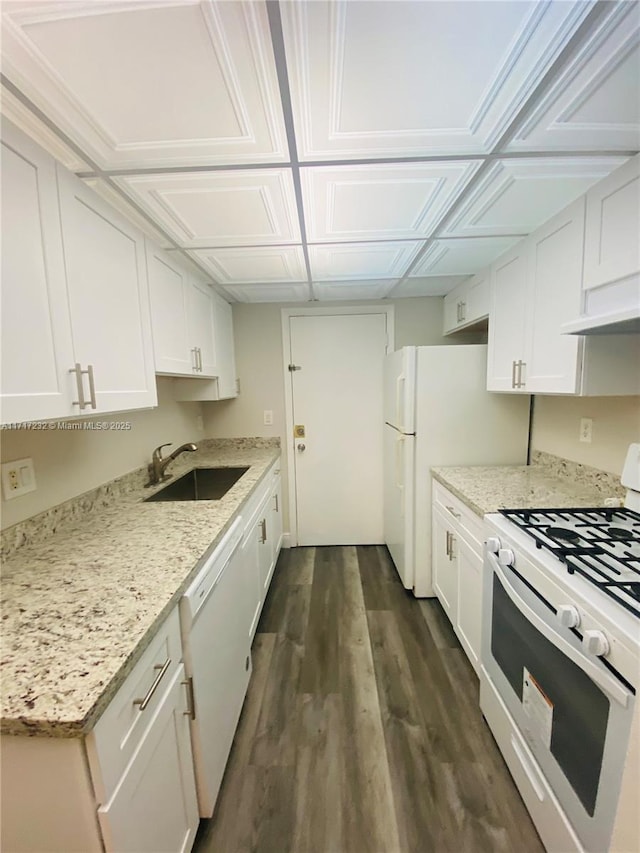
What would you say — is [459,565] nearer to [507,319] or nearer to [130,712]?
[507,319]

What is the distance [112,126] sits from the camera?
34.9 inches

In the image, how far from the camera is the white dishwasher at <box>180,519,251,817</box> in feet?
3.30

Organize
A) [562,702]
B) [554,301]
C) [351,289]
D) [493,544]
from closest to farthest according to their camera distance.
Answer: [562,702] → [493,544] → [554,301] → [351,289]

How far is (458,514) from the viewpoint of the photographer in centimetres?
174

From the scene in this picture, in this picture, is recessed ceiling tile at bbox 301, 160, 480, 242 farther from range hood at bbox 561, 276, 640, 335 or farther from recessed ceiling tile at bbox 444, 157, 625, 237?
range hood at bbox 561, 276, 640, 335

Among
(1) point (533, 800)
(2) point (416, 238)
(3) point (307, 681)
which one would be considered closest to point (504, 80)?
(2) point (416, 238)

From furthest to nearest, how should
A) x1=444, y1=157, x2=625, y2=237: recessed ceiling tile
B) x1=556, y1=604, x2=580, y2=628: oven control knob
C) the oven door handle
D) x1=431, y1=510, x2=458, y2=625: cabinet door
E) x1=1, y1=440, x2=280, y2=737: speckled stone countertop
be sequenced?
1. x1=431, y1=510, x2=458, y2=625: cabinet door
2. x1=444, y1=157, x2=625, y2=237: recessed ceiling tile
3. x1=556, y1=604, x2=580, y2=628: oven control knob
4. the oven door handle
5. x1=1, y1=440, x2=280, y2=737: speckled stone countertop

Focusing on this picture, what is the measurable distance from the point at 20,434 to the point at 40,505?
276mm

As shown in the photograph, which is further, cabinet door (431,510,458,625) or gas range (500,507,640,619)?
cabinet door (431,510,458,625)

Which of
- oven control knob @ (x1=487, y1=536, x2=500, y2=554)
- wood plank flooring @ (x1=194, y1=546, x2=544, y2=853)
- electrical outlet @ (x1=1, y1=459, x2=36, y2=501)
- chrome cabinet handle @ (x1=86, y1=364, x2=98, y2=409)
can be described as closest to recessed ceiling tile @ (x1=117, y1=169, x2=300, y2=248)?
chrome cabinet handle @ (x1=86, y1=364, x2=98, y2=409)

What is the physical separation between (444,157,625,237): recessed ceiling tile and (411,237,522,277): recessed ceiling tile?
0.29 ft

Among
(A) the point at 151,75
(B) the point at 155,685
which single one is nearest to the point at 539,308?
(A) the point at 151,75

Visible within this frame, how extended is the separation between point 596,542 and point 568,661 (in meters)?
0.40

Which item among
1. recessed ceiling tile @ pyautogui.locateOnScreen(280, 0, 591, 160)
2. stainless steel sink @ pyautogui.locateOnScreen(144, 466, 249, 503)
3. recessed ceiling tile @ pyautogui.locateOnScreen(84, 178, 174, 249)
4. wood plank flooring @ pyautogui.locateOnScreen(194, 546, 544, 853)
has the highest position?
recessed ceiling tile @ pyautogui.locateOnScreen(280, 0, 591, 160)
